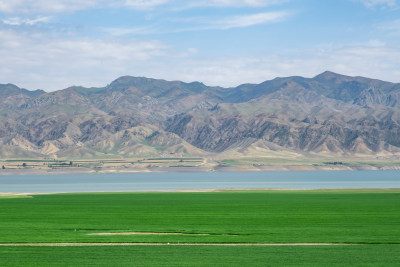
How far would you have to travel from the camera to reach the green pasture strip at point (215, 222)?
42.6 metres

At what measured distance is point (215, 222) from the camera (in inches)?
2121

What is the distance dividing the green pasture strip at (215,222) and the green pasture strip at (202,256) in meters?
3.50

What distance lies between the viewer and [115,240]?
41844 millimetres

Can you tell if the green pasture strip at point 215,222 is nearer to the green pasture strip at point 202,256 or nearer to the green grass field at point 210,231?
the green grass field at point 210,231

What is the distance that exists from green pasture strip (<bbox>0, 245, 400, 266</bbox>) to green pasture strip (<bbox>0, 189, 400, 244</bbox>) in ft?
11.5

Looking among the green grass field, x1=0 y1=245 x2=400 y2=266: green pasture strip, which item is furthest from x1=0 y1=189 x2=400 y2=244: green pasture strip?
x1=0 y1=245 x2=400 y2=266: green pasture strip

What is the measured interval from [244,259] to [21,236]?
666 inches

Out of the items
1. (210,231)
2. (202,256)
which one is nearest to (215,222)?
(210,231)

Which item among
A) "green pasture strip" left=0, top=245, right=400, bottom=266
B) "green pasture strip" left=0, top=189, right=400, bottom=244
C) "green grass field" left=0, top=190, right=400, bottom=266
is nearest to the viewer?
"green pasture strip" left=0, top=245, right=400, bottom=266

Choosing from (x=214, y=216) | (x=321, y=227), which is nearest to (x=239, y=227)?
(x=321, y=227)

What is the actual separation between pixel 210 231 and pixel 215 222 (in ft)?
22.9

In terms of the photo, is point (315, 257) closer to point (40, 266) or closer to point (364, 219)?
point (40, 266)

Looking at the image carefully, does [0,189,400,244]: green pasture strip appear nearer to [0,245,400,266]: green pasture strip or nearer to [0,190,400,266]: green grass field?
[0,190,400,266]: green grass field

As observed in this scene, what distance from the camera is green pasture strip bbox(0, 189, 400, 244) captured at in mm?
42562
